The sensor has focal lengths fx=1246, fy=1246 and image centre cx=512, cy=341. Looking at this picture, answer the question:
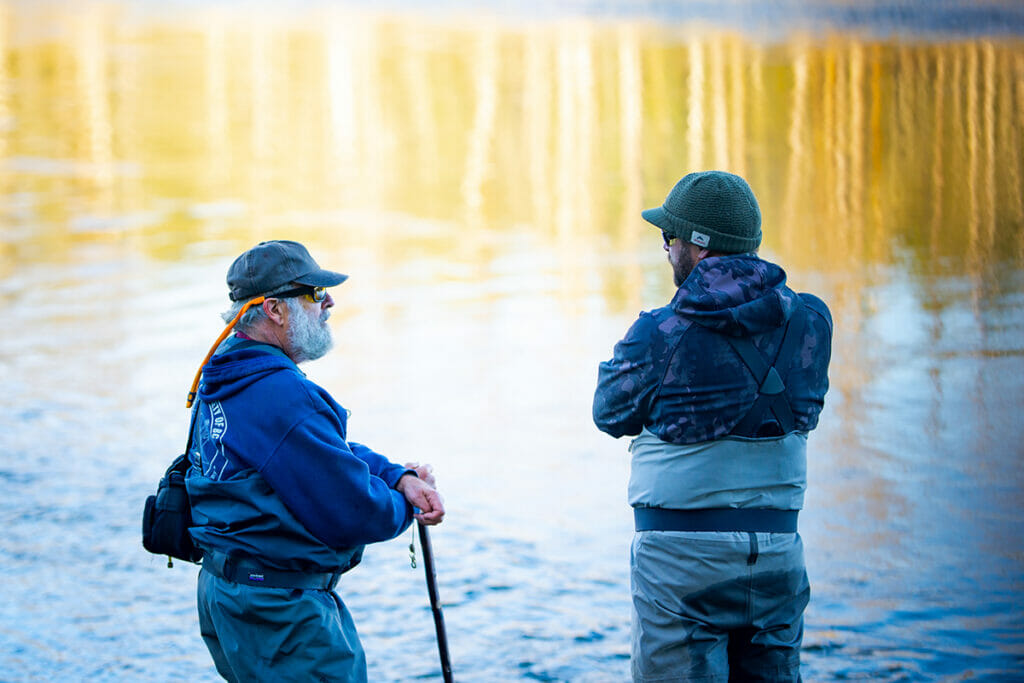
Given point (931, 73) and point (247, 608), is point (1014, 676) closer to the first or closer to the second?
point (247, 608)

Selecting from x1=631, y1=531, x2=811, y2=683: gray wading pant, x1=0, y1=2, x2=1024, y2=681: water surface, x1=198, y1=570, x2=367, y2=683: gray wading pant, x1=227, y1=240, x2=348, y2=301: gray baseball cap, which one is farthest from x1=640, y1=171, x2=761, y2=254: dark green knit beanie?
x1=0, y1=2, x2=1024, y2=681: water surface

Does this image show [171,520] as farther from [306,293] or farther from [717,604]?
[717,604]

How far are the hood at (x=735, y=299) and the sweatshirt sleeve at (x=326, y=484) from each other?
1001 mm

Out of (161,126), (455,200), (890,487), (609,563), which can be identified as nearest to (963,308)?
(890,487)

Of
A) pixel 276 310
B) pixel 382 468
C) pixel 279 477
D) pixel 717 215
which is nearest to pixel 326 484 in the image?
pixel 279 477

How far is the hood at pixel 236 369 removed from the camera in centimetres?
349

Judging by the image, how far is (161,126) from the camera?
23.3m

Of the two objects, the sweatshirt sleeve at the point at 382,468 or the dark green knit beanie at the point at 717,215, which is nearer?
the dark green knit beanie at the point at 717,215

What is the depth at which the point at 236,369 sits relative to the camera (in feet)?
11.5

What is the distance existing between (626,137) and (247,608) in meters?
19.7

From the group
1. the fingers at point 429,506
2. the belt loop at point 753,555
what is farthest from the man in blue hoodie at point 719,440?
the fingers at point 429,506

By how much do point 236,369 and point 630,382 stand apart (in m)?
1.11

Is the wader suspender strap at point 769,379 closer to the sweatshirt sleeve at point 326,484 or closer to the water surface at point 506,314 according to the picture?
the sweatshirt sleeve at point 326,484

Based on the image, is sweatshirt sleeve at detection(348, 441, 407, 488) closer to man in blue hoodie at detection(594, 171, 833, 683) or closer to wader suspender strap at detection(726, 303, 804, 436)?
man in blue hoodie at detection(594, 171, 833, 683)
